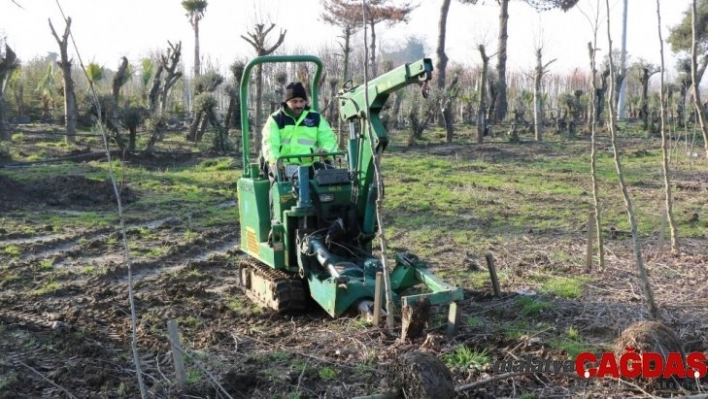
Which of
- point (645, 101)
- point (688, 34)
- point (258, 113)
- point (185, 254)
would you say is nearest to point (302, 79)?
point (258, 113)

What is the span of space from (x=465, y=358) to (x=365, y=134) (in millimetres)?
2233

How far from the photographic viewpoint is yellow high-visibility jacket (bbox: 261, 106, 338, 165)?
6.61m

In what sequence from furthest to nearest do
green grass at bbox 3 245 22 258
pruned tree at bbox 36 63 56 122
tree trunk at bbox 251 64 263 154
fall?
pruned tree at bbox 36 63 56 122
tree trunk at bbox 251 64 263 154
green grass at bbox 3 245 22 258

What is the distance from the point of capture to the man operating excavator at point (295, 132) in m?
6.61

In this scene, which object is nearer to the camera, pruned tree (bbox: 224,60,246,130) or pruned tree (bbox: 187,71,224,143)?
pruned tree (bbox: 187,71,224,143)

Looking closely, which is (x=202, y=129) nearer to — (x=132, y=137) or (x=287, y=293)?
(x=132, y=137)

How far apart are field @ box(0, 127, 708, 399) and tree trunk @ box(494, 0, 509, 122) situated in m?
15.3

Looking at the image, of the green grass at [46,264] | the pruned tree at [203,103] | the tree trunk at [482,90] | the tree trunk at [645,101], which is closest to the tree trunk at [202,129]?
the pruned tree at [203,103]

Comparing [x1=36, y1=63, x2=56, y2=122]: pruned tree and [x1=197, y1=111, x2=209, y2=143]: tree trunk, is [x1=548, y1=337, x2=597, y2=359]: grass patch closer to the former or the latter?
[x1=197, y1=111, x2=209, y2=143]: tree trunk

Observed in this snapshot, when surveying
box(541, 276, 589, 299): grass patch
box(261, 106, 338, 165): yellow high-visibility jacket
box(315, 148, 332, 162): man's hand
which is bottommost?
box(541, 276, 589, 299): grass patch

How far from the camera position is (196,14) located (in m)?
36.5

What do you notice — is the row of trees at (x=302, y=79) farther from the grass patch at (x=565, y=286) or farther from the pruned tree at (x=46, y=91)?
the grass patch at (x=565, y=286)

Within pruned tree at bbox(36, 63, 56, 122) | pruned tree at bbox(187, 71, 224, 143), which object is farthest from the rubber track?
pruned tree at bbox(36, 63, 56, 122)

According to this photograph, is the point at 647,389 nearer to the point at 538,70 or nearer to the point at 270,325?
the point at 270,325
